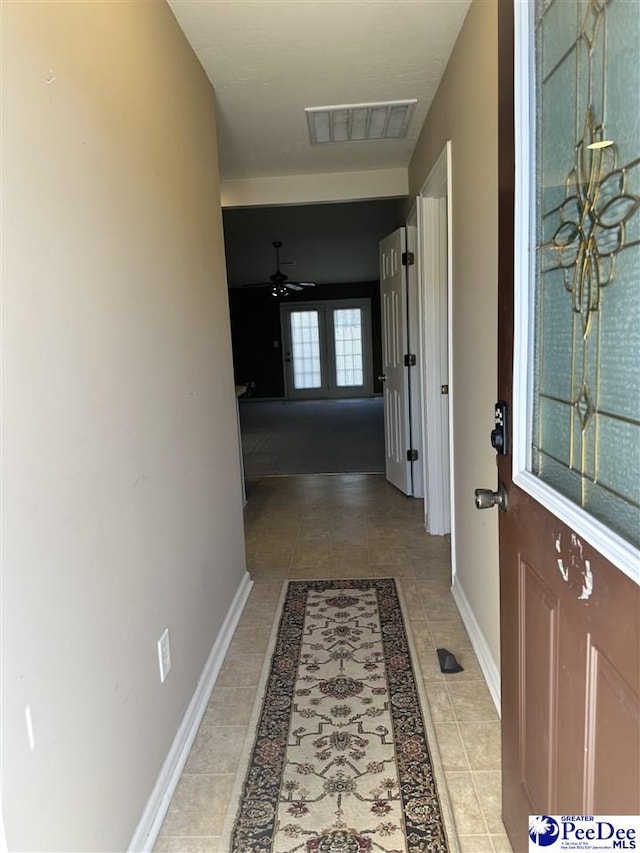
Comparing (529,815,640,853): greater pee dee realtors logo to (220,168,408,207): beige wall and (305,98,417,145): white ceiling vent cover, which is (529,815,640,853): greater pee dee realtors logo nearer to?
(305,98,417,145): white ceiling vent cover

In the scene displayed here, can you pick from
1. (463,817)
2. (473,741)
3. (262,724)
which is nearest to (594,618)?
(463,817)

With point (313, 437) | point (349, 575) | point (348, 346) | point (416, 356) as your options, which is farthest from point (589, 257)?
point (348, 346)

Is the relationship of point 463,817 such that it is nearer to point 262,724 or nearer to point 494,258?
point 262,724

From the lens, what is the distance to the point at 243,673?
2133 millimetres

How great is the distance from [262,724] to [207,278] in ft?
5.67

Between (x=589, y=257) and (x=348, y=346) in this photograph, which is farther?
(x=348, y=346)

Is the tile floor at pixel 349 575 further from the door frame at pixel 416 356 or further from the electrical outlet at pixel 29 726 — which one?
the electrical outlet at pixel 29 726

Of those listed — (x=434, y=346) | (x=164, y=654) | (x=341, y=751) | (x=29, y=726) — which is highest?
(x=434, y=346)

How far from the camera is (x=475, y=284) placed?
203cm

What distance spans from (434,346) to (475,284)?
1250 mm

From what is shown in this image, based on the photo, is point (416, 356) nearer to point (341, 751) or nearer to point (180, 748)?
point (341, 751)

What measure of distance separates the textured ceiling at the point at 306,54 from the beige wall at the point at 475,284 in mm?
125

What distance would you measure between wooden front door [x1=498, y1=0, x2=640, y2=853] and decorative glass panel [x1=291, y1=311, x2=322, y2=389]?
10.3 metres

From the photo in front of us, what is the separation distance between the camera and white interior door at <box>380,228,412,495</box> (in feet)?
12.9
